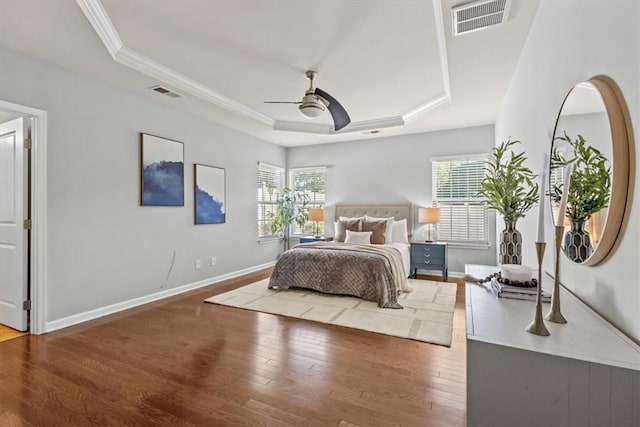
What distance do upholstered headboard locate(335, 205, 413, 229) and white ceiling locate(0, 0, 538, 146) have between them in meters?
2.00

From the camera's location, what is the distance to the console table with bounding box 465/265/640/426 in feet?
2.98

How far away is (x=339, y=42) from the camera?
111 inches

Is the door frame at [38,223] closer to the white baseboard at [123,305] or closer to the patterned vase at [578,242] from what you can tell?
the white baseboard at [123,305]

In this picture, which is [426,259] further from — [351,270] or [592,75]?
[592,75]

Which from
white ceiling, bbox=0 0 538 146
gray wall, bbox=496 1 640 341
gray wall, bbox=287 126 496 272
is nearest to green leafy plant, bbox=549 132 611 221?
gray wall, bbox=496 1 640 341

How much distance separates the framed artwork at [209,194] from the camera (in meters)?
4.77

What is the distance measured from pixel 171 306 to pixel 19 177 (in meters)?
2.03

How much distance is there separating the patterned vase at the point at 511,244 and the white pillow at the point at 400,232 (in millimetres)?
3256

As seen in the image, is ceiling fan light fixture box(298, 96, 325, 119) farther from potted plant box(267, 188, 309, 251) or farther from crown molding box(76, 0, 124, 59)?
potted plant box(267, 188, 309, 251)

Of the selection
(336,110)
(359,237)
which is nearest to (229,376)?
(336,110)

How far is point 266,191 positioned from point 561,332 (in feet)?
19.1

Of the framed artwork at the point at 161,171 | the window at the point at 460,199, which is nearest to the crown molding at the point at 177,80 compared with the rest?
the framed artwork at the point at 161,171

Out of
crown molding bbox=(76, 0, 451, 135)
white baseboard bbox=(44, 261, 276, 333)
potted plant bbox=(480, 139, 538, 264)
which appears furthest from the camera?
white baseboard bbox=(44, 261, 276, 333)

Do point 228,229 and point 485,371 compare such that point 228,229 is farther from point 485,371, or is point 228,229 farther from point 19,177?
A: point 485,371
